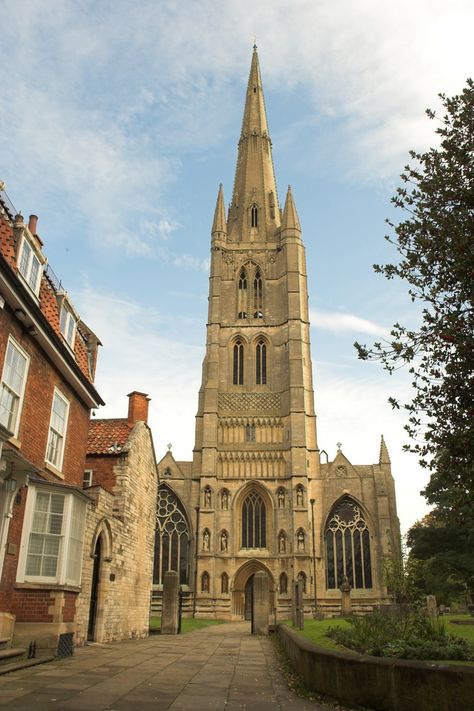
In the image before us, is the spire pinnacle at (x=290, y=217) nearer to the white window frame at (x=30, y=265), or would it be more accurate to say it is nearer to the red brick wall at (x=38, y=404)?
the red brick wall at (x=38, y=404)

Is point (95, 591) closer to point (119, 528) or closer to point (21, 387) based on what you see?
point (119, 528)

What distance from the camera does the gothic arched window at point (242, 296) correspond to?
52438 mm

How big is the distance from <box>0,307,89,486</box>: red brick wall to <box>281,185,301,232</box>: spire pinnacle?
43121mm

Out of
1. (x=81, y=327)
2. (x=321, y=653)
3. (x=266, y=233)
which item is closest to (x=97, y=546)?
(x=81, y=327)

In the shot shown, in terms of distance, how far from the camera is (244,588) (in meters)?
42.6

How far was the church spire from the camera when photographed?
5734 centimetres

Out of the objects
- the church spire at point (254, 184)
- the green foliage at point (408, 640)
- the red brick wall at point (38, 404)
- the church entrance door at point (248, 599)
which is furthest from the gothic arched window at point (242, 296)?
the green foliage at point (408, 640)

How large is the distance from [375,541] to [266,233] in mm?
29453

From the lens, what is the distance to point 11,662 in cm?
998

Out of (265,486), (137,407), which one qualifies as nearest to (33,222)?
(137,407)

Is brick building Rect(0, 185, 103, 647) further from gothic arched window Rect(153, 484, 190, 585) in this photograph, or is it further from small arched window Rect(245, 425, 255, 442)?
small arched window Rect(245, 425, 255, 442)

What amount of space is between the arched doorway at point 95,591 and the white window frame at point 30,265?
7.49 m

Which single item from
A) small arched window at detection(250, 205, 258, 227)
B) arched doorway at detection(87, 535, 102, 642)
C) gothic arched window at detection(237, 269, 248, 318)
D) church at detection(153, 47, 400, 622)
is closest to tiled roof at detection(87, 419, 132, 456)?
arched doorway at detection(87, 535, 102, 642)

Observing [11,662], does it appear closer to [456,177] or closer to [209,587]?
[456,177]
